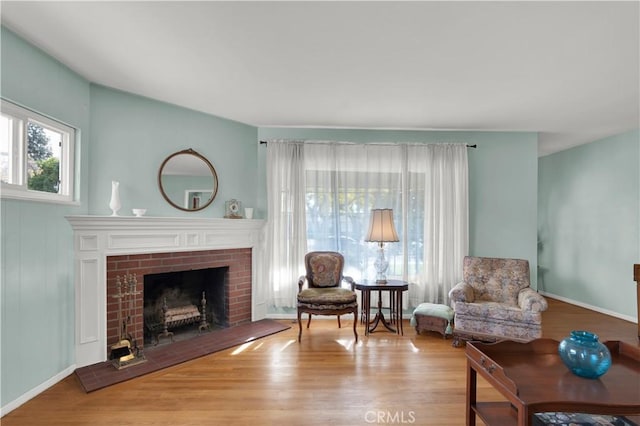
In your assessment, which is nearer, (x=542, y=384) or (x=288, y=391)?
(x=542, y=384)

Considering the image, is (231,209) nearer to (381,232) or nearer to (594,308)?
(381,232)

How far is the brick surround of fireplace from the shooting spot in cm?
296

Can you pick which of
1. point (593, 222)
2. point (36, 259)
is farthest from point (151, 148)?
point (593, 222)

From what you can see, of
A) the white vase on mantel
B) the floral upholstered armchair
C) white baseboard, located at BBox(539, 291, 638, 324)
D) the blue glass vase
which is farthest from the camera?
white baseboard, located at BBox(539, 291, 638, 324)

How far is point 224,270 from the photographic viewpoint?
3.95 meters

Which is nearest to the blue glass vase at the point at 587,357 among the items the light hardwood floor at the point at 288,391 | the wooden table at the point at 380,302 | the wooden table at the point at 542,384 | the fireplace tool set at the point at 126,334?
the wooden table at the point at 542,384

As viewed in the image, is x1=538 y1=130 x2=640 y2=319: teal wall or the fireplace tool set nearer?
the fireplace tool set

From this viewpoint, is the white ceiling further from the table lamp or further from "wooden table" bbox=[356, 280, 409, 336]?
"wooden table" bbox=[356, 280, 409, 336]

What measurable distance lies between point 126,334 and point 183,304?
80 cm

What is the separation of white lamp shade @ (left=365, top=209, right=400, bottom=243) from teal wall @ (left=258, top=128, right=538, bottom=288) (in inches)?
51.2

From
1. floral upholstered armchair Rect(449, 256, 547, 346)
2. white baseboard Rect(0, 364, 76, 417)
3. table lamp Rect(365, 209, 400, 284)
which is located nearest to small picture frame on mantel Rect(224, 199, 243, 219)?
table lamp Rect(365, 209, 400, 284)

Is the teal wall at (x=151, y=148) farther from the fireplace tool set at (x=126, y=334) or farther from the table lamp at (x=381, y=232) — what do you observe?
the table lamp at (x=381, y=232)

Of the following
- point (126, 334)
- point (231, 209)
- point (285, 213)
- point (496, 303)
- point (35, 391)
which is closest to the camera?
point (35, 391)

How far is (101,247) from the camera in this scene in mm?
2877
